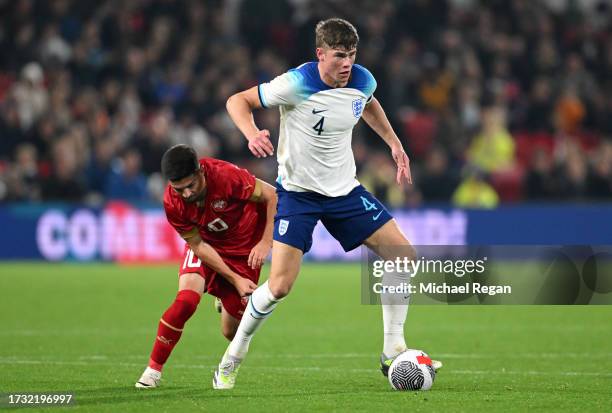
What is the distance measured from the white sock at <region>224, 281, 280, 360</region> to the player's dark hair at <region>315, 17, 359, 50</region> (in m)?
1.68

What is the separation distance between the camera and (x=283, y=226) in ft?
27.0

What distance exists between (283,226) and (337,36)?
134 centimetres

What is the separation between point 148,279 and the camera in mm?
18375

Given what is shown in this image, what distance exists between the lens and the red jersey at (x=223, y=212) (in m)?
8.50

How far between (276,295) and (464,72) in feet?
53.9

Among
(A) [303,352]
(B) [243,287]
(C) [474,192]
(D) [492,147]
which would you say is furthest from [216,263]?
(D) [492,147]

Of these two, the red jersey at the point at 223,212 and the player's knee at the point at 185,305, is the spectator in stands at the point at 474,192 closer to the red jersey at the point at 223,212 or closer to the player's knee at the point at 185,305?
the red jersey at the point at 223,212

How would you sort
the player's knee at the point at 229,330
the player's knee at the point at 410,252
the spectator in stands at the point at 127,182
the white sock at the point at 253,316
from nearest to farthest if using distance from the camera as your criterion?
the white sock at the point at 253,316, the player's knee at the point at 410,252, the player's knee at the point at 229,330, the spectator in stands at the point at 127,182

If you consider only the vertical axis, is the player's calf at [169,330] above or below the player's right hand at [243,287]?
below

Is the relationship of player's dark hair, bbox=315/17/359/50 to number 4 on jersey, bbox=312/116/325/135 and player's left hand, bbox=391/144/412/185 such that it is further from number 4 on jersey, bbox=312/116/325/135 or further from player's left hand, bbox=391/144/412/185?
player's left hand, bbox=391/144/412/185

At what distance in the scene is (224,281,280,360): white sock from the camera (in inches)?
323

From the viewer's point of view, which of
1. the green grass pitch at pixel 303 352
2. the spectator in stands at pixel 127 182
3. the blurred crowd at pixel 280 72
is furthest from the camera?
the blurred crowd at pixel 280 72

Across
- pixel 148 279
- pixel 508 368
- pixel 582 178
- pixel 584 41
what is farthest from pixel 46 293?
pixel 584 41

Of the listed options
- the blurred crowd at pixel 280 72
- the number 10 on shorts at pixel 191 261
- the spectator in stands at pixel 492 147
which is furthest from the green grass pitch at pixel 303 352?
the spectator in stands at pixel 492 147
